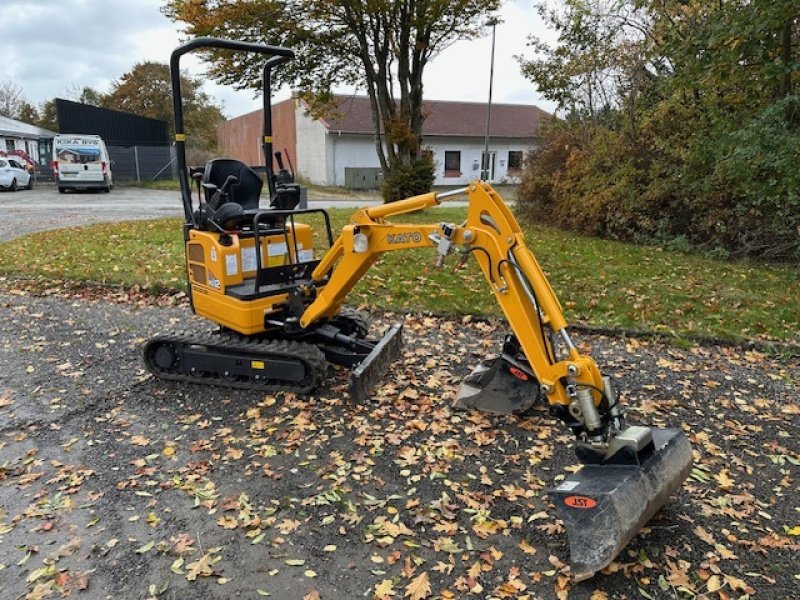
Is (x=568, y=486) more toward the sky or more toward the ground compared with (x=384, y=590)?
Answer: more toward the sky

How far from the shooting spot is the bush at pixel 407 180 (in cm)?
1917

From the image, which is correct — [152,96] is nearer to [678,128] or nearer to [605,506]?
[678,128]

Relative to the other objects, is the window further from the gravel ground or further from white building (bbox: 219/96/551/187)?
the gravel ground

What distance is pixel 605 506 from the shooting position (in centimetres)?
326

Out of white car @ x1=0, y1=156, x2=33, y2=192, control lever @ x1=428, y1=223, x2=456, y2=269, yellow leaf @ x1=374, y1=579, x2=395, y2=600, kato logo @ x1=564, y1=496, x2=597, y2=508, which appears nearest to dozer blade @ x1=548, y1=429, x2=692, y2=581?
kato logo @ x1=564, y1=496, x2=597, y2=508

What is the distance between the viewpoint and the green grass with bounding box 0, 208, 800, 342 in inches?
312

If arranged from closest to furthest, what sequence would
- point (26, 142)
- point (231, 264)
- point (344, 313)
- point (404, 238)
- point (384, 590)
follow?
point (384, 590) < point (404, 238) < point (231, 264) < point (344, 313) < point (26, 142)

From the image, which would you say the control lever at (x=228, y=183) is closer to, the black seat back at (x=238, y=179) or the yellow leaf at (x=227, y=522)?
the black seat back at (x=238, y=179)

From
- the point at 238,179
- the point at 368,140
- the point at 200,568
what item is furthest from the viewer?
the point at 368,140

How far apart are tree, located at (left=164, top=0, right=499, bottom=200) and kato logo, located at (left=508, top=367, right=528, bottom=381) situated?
13.7 metres

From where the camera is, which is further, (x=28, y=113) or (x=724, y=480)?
(x=28, y=113)

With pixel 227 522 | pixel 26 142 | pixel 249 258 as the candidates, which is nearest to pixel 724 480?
pixel 227 522

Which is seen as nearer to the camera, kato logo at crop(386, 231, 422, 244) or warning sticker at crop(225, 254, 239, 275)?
kato logo at crop(386, 231, 422, 244)

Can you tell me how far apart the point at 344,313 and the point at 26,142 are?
3779 cm
